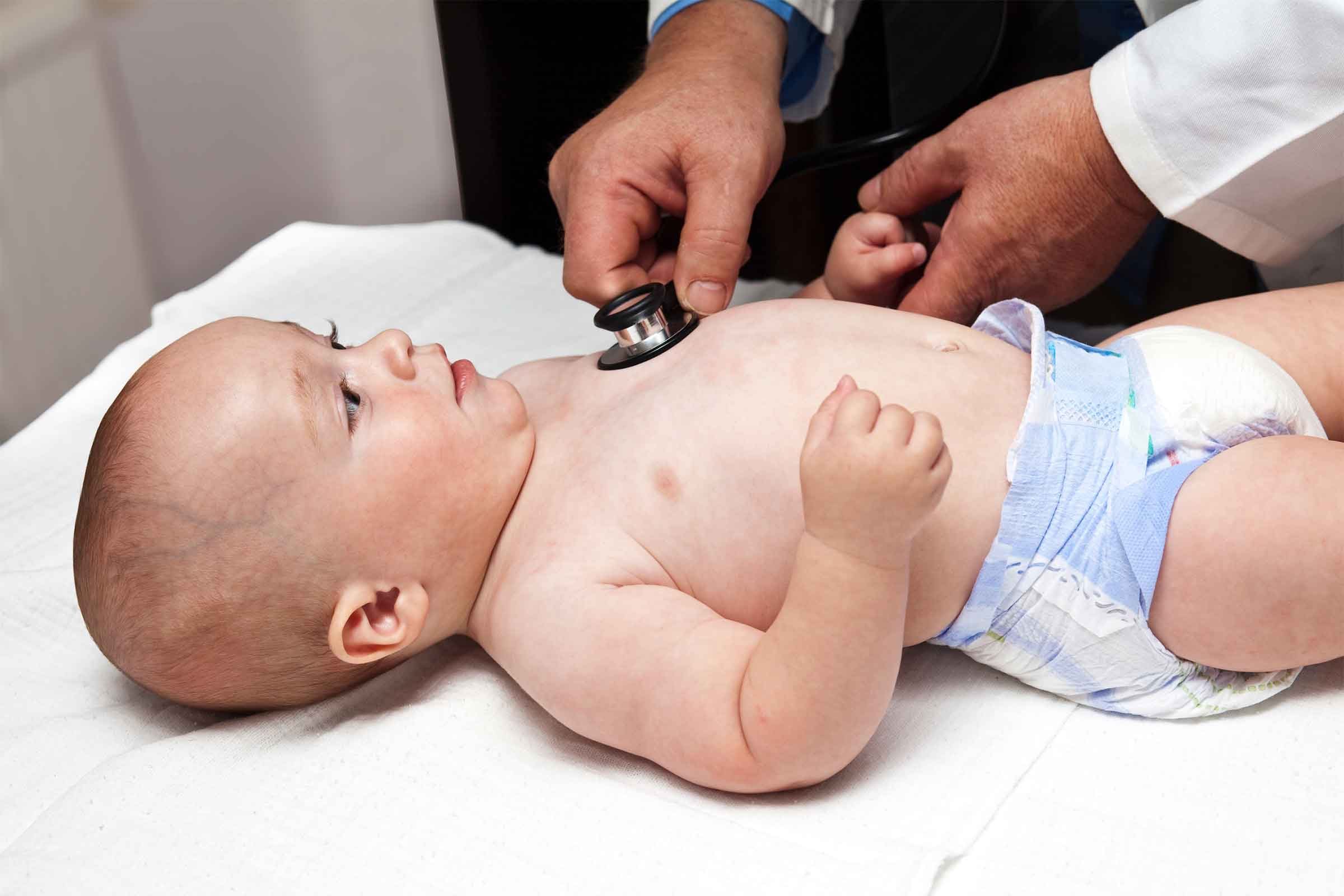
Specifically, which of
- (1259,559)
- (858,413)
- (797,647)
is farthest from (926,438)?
(1259,559)

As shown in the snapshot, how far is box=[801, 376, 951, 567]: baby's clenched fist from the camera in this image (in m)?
0.81

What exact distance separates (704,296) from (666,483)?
9.6 inches

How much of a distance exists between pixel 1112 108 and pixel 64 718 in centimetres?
114

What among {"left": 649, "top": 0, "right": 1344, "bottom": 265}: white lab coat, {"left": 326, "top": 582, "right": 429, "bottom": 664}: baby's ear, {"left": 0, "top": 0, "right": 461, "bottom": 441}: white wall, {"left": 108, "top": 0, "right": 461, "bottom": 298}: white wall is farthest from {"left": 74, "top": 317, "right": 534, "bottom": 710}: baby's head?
{"left": 108, "top": 0, "right": 461, "bottom": 298}: white wall

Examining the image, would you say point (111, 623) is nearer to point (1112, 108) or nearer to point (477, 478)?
point (477, 478)

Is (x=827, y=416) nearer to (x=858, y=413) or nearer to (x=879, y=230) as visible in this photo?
(x=858, y=413)

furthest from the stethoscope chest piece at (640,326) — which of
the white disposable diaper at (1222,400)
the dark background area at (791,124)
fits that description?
the dark background area at (791,124)

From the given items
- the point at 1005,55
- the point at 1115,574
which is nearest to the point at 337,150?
the point at 1005,55

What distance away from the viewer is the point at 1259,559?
0.91 meters

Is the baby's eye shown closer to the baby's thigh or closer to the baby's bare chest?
the baby's bare chest

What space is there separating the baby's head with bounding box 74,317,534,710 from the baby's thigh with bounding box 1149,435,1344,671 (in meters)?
0.57

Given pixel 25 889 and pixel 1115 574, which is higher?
pixel 1115 574

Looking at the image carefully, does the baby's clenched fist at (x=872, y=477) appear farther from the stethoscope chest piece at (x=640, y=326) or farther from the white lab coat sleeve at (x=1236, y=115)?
the white lab coat sleeve at (x=1236, y=115)

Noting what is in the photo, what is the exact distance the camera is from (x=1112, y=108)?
120 centimetres
